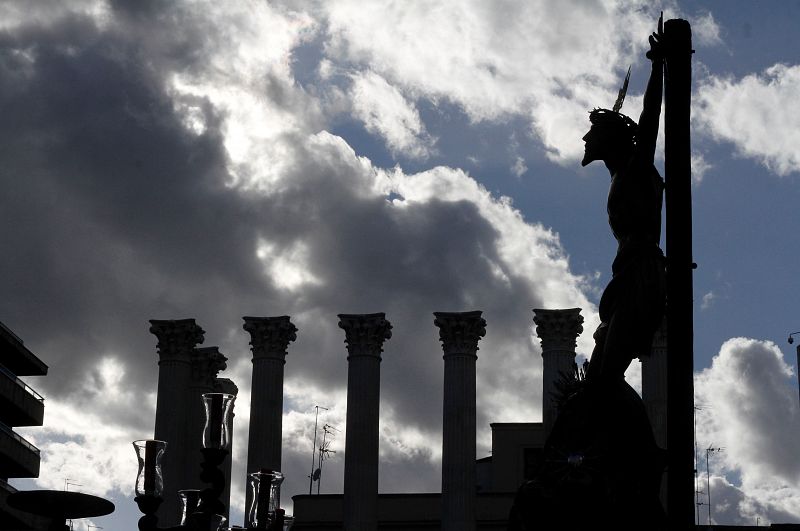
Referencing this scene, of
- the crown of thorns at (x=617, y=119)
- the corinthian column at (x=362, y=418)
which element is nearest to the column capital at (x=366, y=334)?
the corinthian column at (x=362, y=418)

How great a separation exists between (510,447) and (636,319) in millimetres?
58958

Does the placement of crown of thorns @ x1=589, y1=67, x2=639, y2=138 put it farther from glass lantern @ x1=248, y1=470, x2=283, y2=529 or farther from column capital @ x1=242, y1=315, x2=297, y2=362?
column capital @ x1=242, y1=315, x2=297, y2=362

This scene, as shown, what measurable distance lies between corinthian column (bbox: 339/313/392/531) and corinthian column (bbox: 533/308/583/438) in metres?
6.79

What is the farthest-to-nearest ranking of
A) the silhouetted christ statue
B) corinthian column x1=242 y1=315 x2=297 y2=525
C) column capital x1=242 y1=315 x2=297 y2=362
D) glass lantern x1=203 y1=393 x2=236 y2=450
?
column capital x1=242 y1=315 x2=297 y2=362, corinthian column x1=242 y1=315 x2=297 y2=525, glass lantern x1=203 y1=393 x2=236 y2=450, the silhouetted christ statue

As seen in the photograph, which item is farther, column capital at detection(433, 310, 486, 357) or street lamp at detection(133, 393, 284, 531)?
column capital at detection(433, 310, 486, 357)

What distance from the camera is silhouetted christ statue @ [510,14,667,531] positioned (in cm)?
1842

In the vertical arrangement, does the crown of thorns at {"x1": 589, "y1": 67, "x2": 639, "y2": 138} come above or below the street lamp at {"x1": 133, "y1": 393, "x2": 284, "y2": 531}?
above

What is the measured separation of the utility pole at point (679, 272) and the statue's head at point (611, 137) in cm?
57

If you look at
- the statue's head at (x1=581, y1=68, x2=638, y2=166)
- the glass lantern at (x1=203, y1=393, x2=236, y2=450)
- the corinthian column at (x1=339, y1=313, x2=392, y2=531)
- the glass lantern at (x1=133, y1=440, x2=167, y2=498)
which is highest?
the corinthian column at (x1=339, y1=313, x2=392, y2=531)

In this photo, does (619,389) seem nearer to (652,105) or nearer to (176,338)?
(652,105)

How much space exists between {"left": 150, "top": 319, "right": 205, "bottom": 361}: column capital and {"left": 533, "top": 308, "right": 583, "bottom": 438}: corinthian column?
602 inches

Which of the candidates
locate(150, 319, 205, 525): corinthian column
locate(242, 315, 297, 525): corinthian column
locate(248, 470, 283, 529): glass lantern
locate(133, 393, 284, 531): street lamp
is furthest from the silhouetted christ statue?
locate(150, 319, 205, 525): corinthian column

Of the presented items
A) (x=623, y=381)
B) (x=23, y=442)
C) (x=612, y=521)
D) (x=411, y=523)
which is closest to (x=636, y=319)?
(x=623, y=381)

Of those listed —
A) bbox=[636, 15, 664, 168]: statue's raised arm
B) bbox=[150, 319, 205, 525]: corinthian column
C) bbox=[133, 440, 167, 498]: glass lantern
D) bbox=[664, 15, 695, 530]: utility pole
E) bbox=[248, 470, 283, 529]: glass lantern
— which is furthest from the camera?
bbox=[150, 319, 205, 525]: corinthian column
